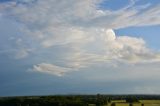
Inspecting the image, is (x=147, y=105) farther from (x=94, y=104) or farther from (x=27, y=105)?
(x=27, y=105)

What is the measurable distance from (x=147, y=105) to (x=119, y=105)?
28.0ft

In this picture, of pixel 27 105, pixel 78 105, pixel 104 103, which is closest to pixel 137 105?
pixel 104 103

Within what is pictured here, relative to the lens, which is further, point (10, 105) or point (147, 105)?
point (10, 105)

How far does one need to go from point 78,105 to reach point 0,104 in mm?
41586

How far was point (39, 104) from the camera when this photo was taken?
5197 inches

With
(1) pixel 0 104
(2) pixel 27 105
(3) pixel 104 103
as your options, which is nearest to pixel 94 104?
(3) pixel 104 103

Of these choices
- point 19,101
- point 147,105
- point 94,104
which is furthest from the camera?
point 19,101

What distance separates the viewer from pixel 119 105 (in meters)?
118

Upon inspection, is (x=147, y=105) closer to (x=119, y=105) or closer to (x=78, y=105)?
(x=119, y=105)

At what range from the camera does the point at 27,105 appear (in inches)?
5094

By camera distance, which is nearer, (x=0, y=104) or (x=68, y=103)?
(x=68, y=103)

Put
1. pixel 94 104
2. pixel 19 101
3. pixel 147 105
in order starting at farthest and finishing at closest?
pixel 19 101
pixel 94 104
pixel 147 105

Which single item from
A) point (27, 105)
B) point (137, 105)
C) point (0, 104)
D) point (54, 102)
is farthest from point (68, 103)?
point (0, 104)

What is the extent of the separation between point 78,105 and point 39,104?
675 inches
